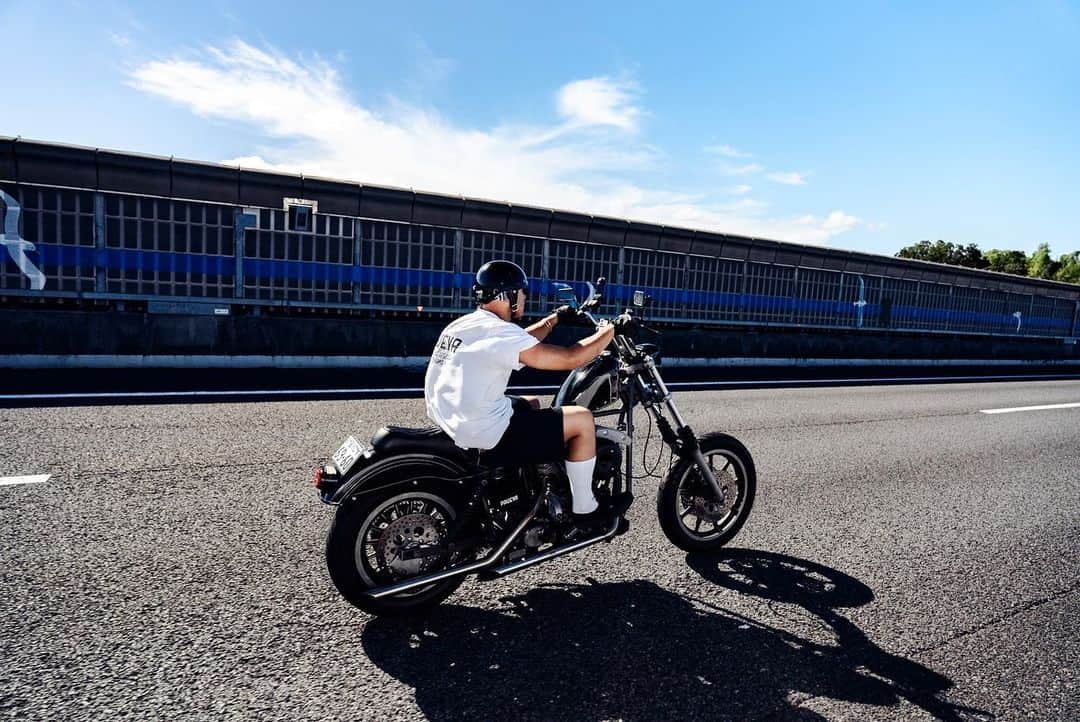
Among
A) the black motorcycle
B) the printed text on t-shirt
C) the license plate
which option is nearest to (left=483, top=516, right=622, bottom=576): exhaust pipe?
the black motorcycle

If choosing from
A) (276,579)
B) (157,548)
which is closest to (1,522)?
(157,548)

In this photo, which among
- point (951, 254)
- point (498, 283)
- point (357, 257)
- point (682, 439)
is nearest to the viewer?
point (498, 283)

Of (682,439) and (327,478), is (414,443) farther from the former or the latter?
(682,439)

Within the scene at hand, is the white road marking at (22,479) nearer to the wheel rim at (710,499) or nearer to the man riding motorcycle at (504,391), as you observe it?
the man riding motorcycle at (504,391)

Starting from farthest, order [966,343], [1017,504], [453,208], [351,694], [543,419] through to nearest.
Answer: [966,343] < [453,208] < [1017,504] < [543,419] < [351,694]

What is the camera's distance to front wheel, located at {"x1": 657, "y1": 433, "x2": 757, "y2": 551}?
3998mm

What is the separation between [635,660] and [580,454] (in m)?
1.00

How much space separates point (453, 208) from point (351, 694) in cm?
1291

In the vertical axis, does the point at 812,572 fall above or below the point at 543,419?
below

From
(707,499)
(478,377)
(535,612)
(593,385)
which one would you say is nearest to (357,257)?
(593,385)

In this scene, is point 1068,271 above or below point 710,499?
above

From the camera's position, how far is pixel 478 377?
3.21m

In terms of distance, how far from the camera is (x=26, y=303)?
32.8ft

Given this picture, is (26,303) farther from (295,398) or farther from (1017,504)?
(1017,504)
